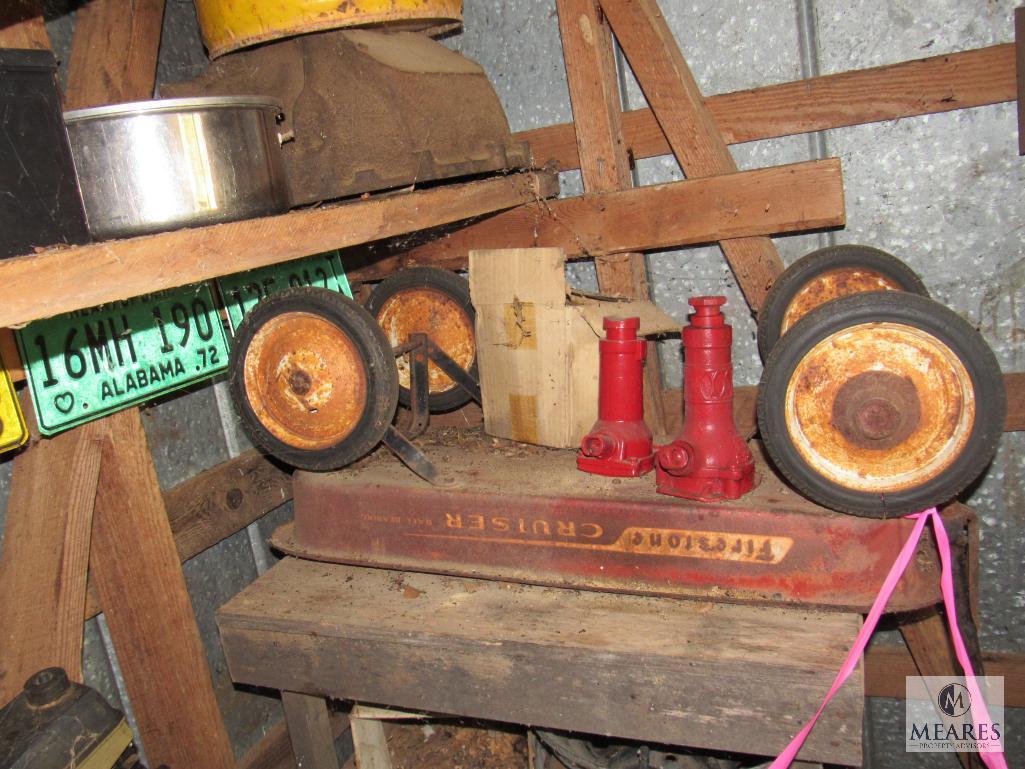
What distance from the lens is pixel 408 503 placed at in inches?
63.1

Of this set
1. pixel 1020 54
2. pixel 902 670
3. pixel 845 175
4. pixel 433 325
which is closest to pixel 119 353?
pixel 433 325

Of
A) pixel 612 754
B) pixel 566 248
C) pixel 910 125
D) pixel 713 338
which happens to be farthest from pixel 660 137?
pixel 612 754

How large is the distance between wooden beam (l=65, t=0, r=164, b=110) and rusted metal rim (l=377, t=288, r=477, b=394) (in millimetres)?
755

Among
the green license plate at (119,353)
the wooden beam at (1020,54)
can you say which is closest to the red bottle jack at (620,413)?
the green license plate at (119,353)

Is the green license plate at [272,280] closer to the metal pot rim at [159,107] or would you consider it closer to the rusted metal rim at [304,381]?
the rusted metal rim at [304,381]

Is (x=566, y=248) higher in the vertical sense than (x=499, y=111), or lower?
lower

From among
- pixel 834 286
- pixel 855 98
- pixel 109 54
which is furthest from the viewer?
pixel 855 98

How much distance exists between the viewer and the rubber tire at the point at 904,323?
1229 mm

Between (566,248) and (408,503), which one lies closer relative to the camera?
(408,503)

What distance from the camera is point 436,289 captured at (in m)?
2.02

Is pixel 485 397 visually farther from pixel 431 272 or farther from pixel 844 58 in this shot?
pixel 844 58

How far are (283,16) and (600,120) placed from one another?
2.68 feet

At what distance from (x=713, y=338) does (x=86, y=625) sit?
1445mm

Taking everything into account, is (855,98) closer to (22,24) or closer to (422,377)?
(422,377)
